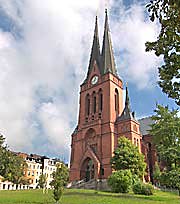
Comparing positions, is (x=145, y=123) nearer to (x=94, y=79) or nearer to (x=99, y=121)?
(x=94, y=79)

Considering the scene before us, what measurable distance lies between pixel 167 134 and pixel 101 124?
25906mm

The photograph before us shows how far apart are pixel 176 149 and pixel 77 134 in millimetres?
32587

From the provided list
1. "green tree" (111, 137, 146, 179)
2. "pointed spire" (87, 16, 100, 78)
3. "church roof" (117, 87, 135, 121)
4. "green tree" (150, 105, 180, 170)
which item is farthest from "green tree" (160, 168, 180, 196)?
"pointed spire" (87, 16, 100, 78)

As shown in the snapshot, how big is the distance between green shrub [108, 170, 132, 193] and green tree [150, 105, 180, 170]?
230 inches

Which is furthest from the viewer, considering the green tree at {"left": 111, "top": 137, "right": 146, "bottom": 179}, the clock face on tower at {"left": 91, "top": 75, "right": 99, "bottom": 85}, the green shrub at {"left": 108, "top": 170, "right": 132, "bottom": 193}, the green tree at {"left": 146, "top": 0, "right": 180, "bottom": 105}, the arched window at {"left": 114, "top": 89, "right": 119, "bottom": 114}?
the clock face on tower at {"left": 91, "top": 75, "right": 99, "bottom": 85}

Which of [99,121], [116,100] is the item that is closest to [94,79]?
[116,100]

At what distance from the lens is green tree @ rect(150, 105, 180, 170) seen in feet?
99.3

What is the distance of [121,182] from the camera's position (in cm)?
3447

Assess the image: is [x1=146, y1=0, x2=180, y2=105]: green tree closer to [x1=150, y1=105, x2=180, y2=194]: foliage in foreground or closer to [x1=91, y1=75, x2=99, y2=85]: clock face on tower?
[x1=150, y1=105, x2=180, y2=194]: foliage in foreground

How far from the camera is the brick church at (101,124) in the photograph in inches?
2084

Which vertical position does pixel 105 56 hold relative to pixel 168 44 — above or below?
above

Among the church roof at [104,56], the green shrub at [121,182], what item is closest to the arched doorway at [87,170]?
the green shrub at [121,182]

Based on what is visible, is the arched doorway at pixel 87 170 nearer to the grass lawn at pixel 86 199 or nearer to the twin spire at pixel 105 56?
the twin spire at pixel 105 56

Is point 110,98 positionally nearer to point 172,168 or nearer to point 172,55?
point 172,168
